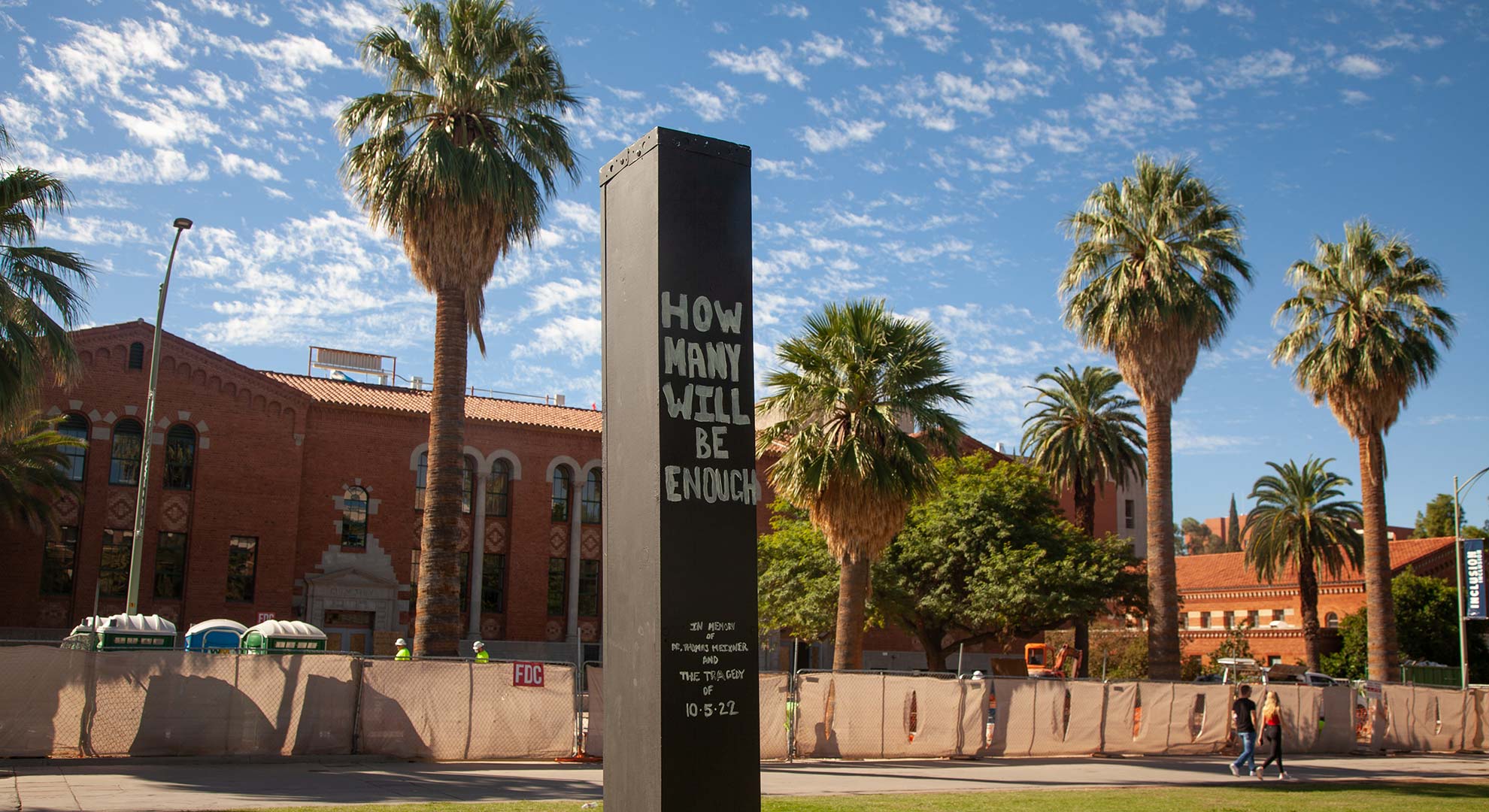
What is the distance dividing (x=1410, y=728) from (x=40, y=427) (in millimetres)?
41174

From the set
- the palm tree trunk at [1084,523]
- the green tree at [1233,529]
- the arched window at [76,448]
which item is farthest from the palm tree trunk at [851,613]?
the green tree at [1233,529]

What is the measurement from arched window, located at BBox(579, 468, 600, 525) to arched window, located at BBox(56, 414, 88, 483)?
58.3ft

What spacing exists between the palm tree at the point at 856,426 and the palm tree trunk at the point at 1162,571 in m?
8.99

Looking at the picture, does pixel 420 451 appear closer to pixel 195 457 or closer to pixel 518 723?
pixel 195 457

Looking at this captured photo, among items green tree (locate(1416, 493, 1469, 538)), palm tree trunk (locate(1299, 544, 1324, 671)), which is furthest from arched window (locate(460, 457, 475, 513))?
green tree (locate(1416, 493, 1469, 538))

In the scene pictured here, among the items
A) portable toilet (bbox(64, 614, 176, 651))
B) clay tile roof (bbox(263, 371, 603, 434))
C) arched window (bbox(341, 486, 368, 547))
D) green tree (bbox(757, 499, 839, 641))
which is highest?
clay tile roof (bbox(263, 371, 603, 434))

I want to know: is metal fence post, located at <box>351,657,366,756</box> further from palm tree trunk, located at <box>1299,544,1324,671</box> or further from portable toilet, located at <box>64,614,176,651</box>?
palm tree trunk, located at <box>1299,544,1324,671</box>

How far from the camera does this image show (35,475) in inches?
1374

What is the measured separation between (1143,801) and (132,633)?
59.9ft

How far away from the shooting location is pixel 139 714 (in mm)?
17531

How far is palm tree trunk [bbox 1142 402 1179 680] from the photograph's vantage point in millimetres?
31031

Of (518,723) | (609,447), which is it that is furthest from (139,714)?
(609,447)

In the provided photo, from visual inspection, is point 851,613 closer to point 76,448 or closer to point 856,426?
point 856,426

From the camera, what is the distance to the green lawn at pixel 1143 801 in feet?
45.1
